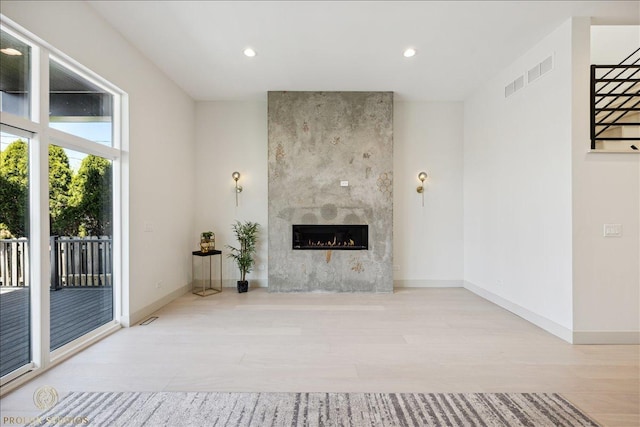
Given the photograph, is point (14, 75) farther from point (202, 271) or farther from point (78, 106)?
point (202, 271)

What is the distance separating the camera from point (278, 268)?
5129mm

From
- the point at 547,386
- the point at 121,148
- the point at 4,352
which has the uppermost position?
the point at 121,148

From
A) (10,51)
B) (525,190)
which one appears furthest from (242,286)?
(525,190)

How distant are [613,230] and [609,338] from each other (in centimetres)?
106

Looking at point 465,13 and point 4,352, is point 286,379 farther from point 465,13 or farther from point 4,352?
point 465,13

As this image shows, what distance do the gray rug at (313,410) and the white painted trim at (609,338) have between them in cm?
129

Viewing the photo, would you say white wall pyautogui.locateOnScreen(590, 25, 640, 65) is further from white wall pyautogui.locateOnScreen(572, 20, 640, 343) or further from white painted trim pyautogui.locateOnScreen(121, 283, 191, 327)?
white painted trim pyautogui.locateOnScreen(121, 283, 191, 327)

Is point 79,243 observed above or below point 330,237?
above

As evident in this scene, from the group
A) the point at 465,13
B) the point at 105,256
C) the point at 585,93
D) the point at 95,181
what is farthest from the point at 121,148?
the point at 585,93

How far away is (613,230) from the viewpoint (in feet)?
10.1

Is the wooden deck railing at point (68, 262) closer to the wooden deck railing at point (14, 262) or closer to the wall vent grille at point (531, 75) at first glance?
the wooden deck railing at point (14, 262)

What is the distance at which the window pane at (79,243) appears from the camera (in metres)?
2.79

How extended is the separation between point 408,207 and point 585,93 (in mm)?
2862

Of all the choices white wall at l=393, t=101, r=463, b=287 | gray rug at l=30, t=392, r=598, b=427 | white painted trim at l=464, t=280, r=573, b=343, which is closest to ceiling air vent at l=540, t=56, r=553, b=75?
white wall at l=393, t=101, r=463, b=287
